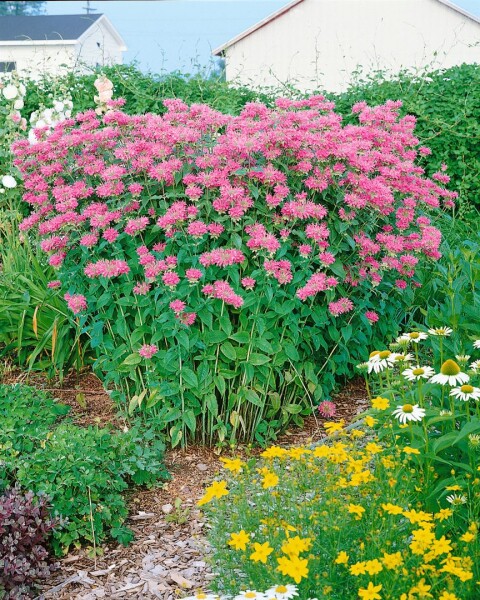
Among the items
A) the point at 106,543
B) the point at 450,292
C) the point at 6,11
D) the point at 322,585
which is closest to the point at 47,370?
the point at 106,543

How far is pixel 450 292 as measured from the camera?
3.41 meters

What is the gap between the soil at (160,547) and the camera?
9.43ft

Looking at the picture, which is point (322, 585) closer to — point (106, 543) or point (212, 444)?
point (106, 543)

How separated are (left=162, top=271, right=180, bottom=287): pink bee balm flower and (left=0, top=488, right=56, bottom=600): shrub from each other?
101cm

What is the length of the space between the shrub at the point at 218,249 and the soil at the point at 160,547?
0.15 meters

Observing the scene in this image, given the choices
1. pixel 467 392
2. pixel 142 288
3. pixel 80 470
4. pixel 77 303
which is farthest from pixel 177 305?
pixel 467 392

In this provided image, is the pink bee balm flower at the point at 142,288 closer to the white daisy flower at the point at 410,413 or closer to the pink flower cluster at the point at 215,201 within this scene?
the pink flower cluster at the point at 215,201

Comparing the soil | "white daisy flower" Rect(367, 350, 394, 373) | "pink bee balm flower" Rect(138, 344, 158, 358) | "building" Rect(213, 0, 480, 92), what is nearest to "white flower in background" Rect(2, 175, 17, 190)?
the soil

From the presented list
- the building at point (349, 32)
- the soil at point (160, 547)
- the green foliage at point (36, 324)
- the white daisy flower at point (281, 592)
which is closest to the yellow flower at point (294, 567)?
the white daisy flower at point (281, 592)

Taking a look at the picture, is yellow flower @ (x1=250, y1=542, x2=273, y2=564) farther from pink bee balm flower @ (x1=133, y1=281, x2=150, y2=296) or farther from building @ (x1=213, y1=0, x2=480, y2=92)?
building @ (x1=213, y1=0, x2=480, y2=92)

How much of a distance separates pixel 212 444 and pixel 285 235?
1098 mm

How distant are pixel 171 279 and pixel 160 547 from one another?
3.58 feet

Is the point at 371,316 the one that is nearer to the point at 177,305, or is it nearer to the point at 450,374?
the point at 177,305

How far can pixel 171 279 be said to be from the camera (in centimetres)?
338
